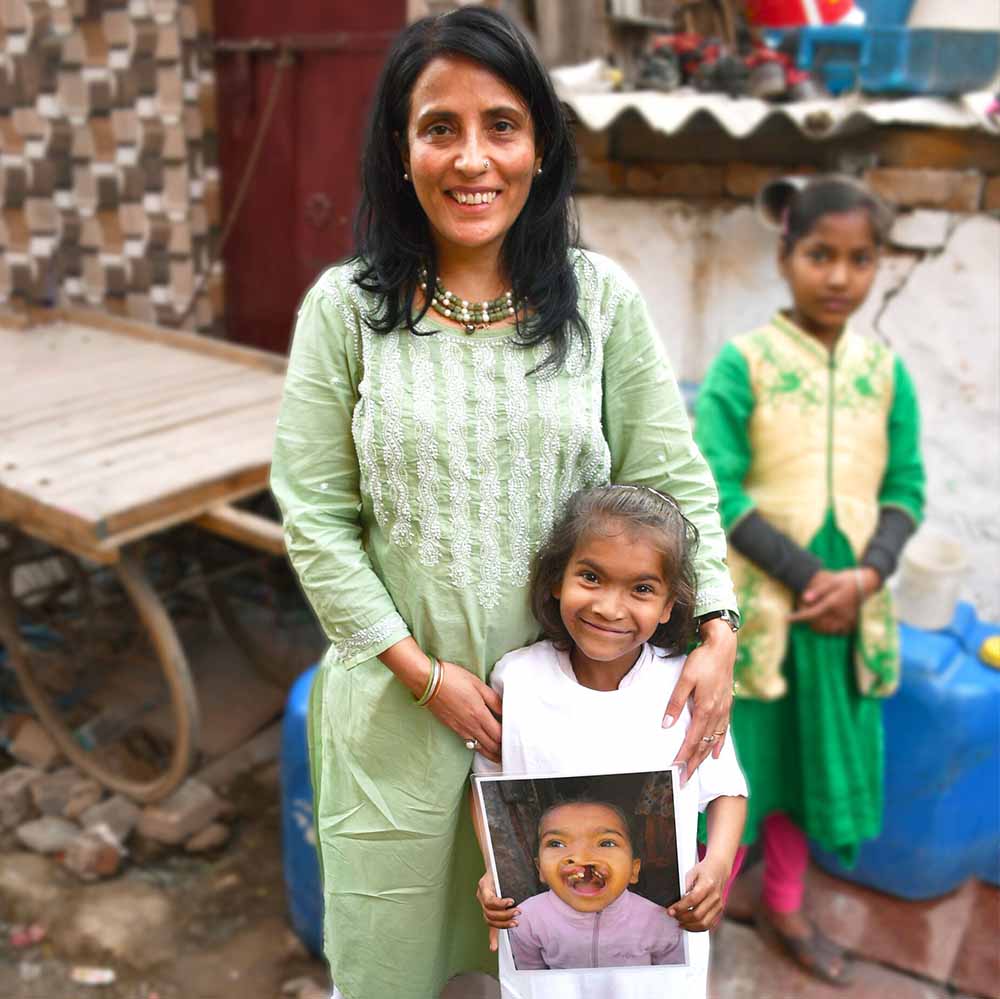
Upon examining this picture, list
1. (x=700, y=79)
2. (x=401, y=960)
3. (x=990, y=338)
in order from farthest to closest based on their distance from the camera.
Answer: (x=700, y=79) → (x=990, y=338) → (x=401, y=960)

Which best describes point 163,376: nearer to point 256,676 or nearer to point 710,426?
point 256,676

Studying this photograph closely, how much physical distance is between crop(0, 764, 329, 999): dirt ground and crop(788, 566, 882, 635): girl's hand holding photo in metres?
1.62

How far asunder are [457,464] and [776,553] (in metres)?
1.17

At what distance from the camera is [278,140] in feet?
15.2

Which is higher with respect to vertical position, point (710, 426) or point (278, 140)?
point (278, 140)

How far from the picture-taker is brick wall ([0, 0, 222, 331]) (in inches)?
180

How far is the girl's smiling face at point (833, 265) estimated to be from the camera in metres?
2.20

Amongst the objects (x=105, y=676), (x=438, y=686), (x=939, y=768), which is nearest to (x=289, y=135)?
(x=105, y=676)

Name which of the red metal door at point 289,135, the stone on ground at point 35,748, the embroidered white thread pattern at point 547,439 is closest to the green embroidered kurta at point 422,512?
the embroidered white thread pattern at point 547,439

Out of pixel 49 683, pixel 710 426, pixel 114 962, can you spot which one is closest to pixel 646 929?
pixel 710 426

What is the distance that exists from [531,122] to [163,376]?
2.94 m

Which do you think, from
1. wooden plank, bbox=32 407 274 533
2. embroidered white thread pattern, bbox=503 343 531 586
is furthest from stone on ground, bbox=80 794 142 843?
embroidered white thread pattern, bbox=503 343 531 586

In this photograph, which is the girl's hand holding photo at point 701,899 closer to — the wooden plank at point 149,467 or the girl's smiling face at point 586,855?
the girl's smiling face at point 586,855

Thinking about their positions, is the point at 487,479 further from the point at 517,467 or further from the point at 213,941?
the point at 213,941
